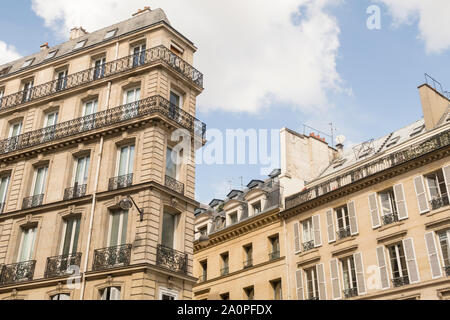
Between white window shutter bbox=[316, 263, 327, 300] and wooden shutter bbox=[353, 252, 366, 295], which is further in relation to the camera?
white window shutter bbox=[316, 263, 327, 300]

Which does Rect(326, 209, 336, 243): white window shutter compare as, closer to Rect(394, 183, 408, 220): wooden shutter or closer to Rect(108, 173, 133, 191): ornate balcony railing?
Rect(394, 183, 408, 220): wooden shutter

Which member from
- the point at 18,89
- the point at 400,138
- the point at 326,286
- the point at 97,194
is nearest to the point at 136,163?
the point at 97,194

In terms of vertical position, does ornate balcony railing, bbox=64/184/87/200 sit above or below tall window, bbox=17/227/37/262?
above

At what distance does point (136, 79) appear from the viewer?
73.5 ft

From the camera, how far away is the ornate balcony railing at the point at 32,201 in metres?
21.6

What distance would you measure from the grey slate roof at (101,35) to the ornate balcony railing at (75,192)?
725 cm

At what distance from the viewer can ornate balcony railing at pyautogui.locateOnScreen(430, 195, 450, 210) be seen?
74.1 ft

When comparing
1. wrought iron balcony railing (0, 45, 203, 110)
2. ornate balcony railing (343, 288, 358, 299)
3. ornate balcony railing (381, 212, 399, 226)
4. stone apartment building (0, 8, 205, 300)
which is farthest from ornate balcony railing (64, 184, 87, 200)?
ornate balcony railing (381, 212, 399, 226)

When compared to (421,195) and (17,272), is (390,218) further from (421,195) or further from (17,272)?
(17,272)

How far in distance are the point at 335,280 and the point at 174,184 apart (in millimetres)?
10405

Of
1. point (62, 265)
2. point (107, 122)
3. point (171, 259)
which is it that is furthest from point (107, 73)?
point (171, 259)

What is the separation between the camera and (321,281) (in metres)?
26.6

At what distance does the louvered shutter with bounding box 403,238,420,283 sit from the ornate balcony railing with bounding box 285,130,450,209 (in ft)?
12.7
